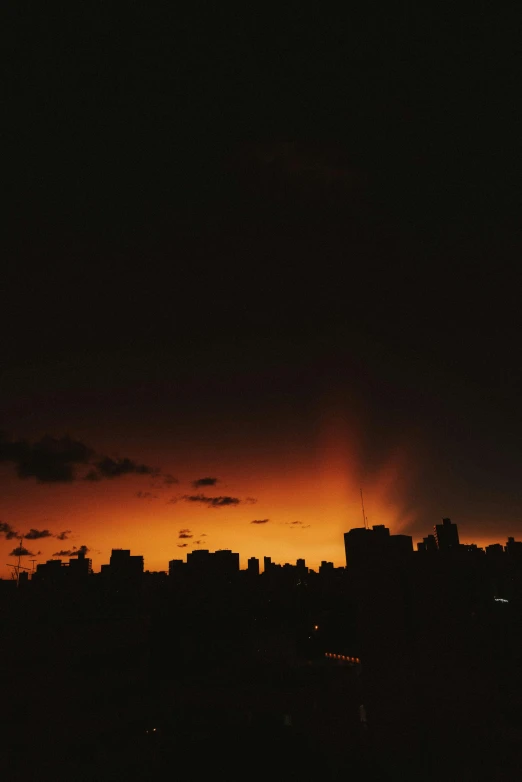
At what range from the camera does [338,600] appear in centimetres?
6775

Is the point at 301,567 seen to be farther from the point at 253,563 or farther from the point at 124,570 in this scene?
the point at 124,570

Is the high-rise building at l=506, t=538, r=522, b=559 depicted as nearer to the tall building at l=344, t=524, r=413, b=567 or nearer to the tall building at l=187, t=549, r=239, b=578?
the tall building at l=187, t=549, r=239, b=578

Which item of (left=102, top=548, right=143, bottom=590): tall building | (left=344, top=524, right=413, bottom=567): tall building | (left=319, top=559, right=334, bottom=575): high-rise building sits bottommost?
(left=344, top=524, right=413, bottom=567): tall building

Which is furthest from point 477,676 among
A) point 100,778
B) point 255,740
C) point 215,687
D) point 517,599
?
point 517,599

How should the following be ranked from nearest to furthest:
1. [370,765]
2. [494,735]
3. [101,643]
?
[494,735] → [370,765] → [101,643]

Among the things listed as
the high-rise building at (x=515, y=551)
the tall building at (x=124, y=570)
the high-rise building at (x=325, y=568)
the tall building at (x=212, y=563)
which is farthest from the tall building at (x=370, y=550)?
the high-rise building at (x=325, y=568)

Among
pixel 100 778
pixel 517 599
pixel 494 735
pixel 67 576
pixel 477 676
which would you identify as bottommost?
pixel 100 778

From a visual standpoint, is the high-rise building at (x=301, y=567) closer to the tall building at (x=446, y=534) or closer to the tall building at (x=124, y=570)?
the tall building at (x=446, y=534)

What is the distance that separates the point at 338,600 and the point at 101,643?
48.1 metres

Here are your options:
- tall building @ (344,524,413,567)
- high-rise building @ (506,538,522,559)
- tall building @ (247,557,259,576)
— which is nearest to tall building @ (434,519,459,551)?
high-rise building @ (506,538,522,559)

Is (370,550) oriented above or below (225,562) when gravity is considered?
below

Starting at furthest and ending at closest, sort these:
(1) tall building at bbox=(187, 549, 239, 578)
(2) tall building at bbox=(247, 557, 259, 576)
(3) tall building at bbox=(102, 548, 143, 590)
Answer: (2) tall building at bbox=(247, 557, 259, 576), (1) tall building at bbox=(187, 549, 239, 578), (3) tall building at bbox=(102, 548, 143, 590)

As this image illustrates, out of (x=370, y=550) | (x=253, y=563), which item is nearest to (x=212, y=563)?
(x=253, y=563)

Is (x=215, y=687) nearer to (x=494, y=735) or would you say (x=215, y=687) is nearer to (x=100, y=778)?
(x=100, y=778)
